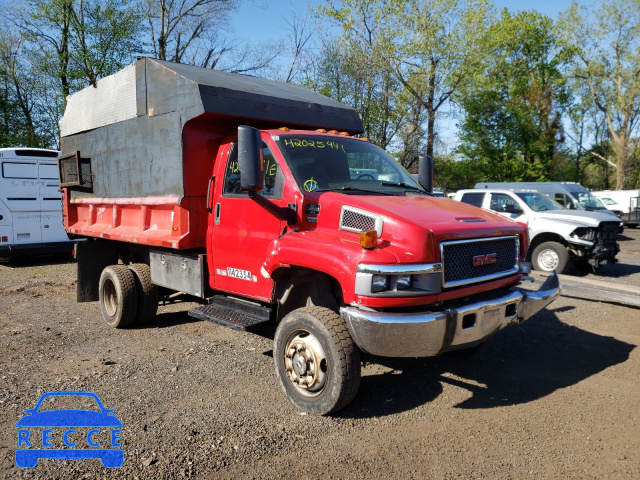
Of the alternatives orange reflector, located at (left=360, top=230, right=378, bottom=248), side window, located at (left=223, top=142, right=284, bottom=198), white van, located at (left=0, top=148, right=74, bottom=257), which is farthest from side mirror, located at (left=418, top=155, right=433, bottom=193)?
white van, located at (left=0, top=148, right=74, bottom=257)

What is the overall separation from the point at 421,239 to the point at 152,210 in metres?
3.63

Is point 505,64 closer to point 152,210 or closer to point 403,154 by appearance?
point 403,154

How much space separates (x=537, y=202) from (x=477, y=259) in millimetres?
8613

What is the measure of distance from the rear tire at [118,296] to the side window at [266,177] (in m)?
2.37

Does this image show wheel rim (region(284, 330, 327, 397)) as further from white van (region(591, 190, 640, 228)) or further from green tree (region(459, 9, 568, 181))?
green tree (region(459, 9, 568, 181))

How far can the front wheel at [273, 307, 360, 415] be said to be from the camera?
149 inches

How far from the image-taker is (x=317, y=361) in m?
4.00

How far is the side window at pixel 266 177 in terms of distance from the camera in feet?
15.3

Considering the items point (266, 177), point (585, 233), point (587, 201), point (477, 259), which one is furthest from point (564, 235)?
point (587, 201)

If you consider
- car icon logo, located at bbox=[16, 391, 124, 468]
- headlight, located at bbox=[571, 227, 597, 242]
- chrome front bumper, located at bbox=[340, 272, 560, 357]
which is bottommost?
car icon logo, located at bbox=[16, 391, 124, 468]

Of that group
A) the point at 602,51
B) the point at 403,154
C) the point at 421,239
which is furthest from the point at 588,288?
the point at 602,51

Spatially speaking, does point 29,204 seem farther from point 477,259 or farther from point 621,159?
point 621,159

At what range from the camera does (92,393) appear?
4.47m

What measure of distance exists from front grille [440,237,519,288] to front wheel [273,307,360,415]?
3.08ft
